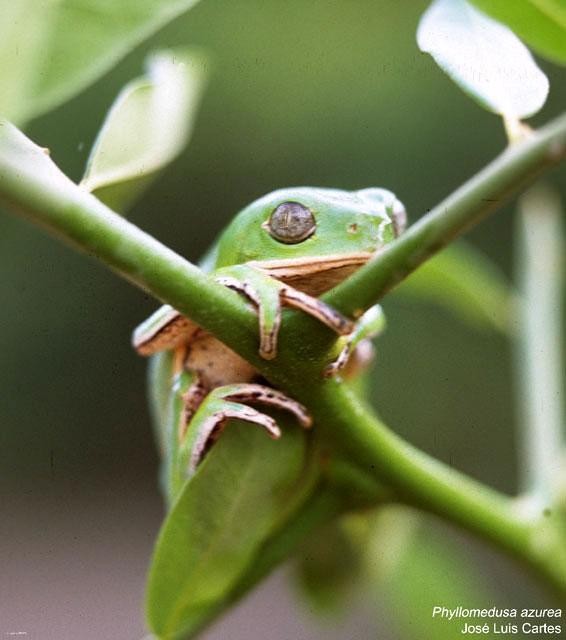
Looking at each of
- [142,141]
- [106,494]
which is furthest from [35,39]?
[106,494]

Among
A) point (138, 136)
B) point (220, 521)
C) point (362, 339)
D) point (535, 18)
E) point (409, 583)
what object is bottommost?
point (409, 583)

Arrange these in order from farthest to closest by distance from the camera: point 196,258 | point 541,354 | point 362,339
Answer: point 196,258 → point 541,354 → point 362,339

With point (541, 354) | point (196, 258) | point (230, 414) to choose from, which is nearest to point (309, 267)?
point (230, 414)

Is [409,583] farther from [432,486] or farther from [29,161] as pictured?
[29,161]

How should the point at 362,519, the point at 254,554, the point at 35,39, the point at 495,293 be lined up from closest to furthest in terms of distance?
the point at 35,39, the point at 254,554, the point at 362,519, the point at 495,293

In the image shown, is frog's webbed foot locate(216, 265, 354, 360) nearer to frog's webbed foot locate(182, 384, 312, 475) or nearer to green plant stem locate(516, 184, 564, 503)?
frog's webbed foot locate(182, 384, 312, 475)

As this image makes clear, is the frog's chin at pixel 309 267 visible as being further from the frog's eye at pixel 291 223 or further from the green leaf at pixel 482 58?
the green leaf at pixel 482 58

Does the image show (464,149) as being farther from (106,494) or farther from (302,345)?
(302,345)

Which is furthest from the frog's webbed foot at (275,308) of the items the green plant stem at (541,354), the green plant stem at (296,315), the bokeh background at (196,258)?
the bokeh background at (196,258)
